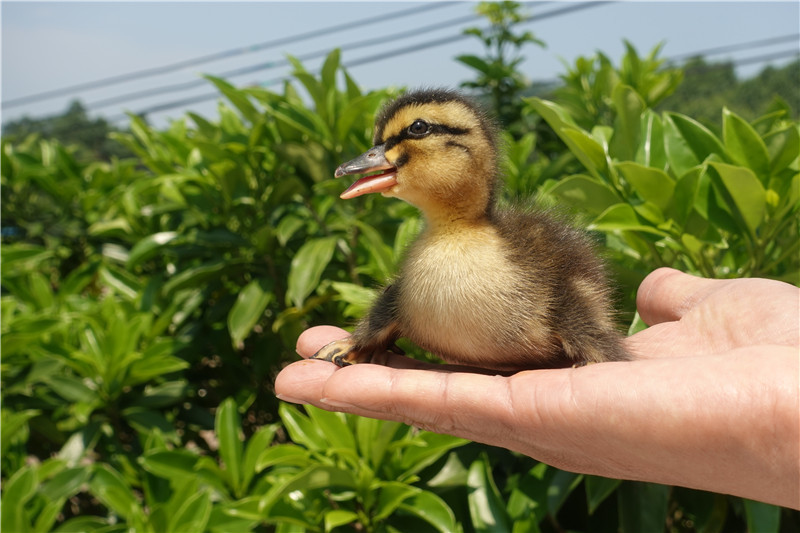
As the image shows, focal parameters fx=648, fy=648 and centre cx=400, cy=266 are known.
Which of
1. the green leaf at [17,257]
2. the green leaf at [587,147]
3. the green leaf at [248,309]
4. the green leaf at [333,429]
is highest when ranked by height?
the green leaf at [587,147]

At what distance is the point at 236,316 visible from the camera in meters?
2.16

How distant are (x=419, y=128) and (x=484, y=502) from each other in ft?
3.16

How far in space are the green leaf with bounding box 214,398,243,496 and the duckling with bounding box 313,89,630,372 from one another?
765 mm

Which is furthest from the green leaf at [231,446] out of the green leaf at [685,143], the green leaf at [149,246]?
the green leaf at [685,143]

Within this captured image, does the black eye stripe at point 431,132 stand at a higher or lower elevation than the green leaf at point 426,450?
higher

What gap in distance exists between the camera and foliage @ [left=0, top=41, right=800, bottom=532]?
5.25 ft

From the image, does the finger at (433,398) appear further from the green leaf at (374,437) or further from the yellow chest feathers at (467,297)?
the green leaf at (374,437)

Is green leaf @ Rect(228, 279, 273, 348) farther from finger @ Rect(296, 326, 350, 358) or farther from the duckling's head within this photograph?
the duckling's head

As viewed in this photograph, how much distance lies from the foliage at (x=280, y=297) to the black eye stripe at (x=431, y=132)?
1.28 ft

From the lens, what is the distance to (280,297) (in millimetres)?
2400

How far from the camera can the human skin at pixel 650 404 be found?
1.00 meters

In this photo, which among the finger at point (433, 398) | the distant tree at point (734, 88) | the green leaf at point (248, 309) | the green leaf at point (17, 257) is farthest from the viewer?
the distant tree at point (734, 88)

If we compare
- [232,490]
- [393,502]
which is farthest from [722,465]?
[232,490]

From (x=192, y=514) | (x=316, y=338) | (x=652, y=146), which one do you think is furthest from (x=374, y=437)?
(x=652, y=146)
